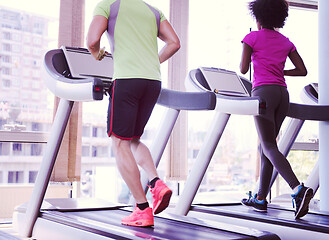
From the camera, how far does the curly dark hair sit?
2.84m

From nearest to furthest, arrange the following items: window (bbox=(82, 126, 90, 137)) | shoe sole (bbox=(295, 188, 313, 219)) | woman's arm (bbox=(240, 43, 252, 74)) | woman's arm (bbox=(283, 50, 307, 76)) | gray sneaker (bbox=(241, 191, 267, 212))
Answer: shoe sole (bbox=(295, 188, 313, 219)), woman's arm (bbox=(240, 43, 252, 74)), woman's arm (bbox=(283, 50, 307, 76)), gray sneaker (bbox=(241, 191, 267, 212)), window (bbox=(82, 126, 90, 137))

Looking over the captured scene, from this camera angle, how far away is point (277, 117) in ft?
9.42

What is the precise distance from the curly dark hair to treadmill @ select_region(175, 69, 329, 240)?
52cm

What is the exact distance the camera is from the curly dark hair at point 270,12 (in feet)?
9.31

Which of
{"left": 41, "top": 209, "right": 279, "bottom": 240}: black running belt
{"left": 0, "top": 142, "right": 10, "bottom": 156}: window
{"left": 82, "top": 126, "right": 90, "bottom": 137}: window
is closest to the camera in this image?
{"left": 41, "top": 209, "right": 279, "bottom": 240}: black running belt

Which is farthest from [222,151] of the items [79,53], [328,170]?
[79,53]

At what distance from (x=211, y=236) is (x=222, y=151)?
3.32m

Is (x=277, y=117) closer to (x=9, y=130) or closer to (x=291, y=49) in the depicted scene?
(x=291, y=49)

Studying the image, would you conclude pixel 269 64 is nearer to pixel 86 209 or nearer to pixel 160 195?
pixel 160 195

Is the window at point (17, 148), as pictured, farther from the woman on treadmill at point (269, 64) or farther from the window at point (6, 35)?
the woman on treadmill at point (269, 64)

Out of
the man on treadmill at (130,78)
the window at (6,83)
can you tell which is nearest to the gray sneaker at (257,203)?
the man on treadmill at (130,78)

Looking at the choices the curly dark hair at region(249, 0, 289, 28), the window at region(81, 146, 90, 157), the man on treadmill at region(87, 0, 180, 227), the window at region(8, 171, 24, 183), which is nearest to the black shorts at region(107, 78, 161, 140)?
the man on treadmill at region(87, 0, 180, 227)

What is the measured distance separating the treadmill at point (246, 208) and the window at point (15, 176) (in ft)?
5.47

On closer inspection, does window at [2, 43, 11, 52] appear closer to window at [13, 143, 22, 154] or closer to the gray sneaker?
window at [13, 143, 22, 154]
